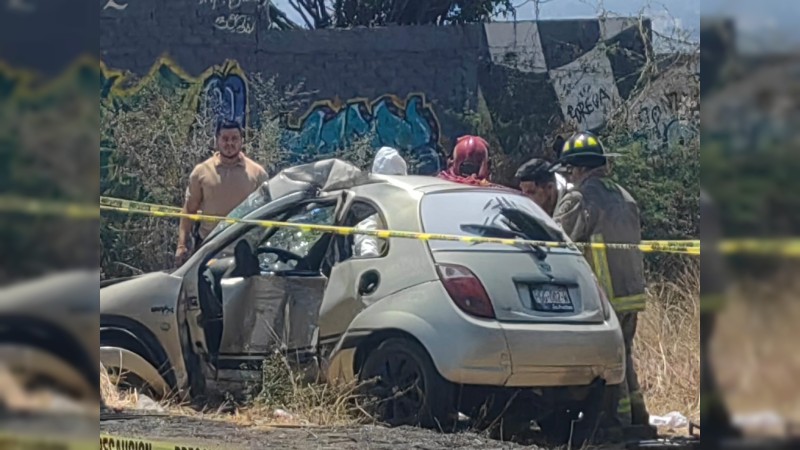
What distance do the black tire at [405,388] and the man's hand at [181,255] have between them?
1.46 meters

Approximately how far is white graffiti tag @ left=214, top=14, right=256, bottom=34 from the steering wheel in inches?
49.8

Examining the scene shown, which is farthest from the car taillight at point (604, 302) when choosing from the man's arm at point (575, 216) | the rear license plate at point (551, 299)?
the man's arm at point (575, 216)

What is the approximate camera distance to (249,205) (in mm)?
6555

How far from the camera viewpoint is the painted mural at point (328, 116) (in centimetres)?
595

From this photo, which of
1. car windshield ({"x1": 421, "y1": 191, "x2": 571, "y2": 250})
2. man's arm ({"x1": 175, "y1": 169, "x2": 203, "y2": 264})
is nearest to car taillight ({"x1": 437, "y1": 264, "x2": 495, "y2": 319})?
car windshield ({"x1": 421, "y1": 191, "x2": 571, "y2": 250})

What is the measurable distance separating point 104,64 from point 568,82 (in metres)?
3.07

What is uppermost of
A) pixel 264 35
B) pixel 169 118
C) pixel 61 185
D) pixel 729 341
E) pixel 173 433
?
pixel 264 35

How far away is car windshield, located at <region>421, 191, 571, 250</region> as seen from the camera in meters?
5.66

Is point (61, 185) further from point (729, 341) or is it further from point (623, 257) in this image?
point (729, 341)

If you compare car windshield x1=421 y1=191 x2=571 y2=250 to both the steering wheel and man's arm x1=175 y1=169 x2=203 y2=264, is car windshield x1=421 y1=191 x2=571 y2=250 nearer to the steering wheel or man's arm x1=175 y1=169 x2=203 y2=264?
the steering wheel

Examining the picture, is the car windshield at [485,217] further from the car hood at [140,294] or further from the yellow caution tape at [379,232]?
the car hood at [140,294]

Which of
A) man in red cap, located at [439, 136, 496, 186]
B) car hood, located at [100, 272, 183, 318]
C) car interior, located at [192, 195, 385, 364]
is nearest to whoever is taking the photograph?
man in red cap, located at [439, 136, 496, 186]

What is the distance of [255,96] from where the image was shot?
6.39 metres

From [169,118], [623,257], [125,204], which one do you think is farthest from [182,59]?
[623,257]
